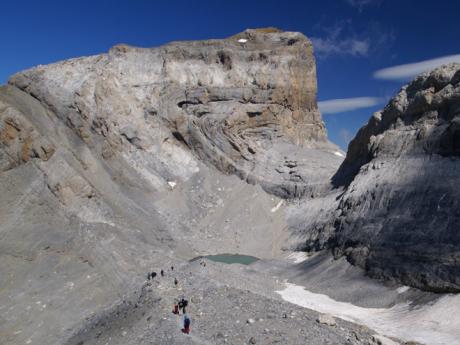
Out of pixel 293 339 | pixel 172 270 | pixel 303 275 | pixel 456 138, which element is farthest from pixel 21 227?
pixel 456 138

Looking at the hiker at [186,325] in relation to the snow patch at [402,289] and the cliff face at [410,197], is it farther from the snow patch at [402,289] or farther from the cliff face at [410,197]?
the cliff face at [410,197]

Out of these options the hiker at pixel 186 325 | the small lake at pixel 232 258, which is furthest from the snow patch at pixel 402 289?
the small lake at pixel 232 258

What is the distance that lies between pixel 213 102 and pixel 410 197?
2266cm

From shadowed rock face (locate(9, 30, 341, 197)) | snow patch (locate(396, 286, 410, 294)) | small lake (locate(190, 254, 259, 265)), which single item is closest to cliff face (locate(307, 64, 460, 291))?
snow patch (locate(396, 286, 410, 294))

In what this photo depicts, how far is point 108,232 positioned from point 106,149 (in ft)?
29.0

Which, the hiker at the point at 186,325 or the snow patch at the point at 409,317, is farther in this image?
the snow patch at the point at 409,317

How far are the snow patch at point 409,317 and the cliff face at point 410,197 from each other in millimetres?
1187

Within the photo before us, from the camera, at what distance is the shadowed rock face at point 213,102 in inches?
1358

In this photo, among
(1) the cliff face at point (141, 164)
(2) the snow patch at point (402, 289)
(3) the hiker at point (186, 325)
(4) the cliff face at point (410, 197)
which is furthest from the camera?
(1) the cliff face at point (141, 164)

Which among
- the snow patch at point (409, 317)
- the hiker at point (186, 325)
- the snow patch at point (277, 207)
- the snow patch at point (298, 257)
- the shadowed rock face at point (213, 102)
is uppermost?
A: the shadowed rock face at point (213, 102)

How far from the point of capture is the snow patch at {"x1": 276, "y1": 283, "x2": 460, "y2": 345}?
48.2 feet

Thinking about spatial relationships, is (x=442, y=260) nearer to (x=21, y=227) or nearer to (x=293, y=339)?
(x=293, y=339)

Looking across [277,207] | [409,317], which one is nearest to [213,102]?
[277,207]

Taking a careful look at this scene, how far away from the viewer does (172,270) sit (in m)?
22.6
